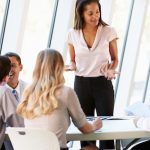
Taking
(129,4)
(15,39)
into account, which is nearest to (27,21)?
(15,39)

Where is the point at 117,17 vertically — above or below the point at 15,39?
above

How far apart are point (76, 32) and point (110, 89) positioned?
23.1 inches

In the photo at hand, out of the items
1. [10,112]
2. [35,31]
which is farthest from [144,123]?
[35,31]

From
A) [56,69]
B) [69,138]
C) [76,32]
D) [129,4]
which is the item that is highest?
[129,4]

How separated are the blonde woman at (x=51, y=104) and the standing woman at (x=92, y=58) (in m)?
0.86

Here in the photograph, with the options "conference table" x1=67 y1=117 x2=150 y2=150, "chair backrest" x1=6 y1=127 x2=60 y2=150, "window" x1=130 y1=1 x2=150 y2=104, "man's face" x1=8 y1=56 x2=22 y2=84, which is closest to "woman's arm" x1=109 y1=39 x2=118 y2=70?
"man's face" x1=8 y1=56 x2=22 y2=84

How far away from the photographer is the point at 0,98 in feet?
8.87

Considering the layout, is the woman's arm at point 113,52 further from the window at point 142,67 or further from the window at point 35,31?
the window at point 142,67

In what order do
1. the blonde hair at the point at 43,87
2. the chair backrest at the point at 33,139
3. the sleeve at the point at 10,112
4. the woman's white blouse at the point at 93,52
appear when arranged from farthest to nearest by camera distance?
the woman's white blouse at the point at 93,52, the sleeve at the point at 10,112, the blonde hair at the point at 43,87, the chair backrest at the point at 33,139

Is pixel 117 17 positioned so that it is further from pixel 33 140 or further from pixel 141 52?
pixel 33 140

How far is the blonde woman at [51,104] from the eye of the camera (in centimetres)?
251

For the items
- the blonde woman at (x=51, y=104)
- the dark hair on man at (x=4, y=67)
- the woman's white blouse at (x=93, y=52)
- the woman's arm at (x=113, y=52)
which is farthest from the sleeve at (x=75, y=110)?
the woman's arm at (x=113, y=52)

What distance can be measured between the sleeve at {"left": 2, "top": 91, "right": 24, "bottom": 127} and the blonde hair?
0.10m

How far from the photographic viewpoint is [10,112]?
105 inches
